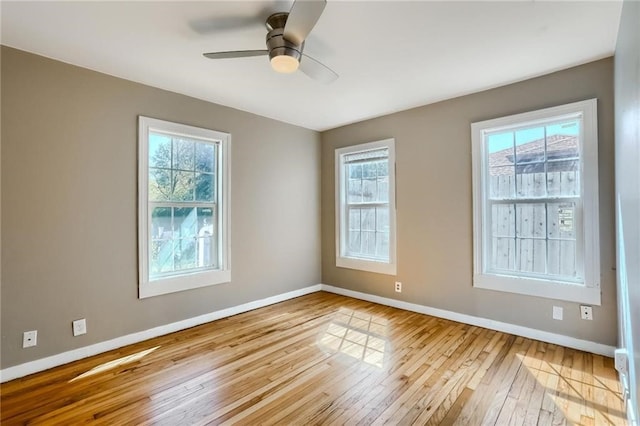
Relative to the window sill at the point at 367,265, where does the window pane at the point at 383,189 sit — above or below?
above

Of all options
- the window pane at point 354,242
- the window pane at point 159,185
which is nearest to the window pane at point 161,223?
the window pane at point 159,185

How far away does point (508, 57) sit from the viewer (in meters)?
2.52

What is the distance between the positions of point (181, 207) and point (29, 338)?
5.21 ft

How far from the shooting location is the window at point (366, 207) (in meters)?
4.02

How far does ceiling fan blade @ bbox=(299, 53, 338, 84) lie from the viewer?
85.0 inches

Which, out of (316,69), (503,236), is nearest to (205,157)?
(316,69)

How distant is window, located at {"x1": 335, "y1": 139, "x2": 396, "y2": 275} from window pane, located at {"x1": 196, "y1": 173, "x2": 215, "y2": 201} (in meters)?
1.84

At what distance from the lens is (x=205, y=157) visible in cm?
355

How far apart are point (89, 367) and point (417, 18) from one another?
3.55 metres

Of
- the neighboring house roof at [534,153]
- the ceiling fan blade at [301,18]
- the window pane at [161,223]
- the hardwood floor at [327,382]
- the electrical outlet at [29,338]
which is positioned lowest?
the hardwood floor at [327,382]

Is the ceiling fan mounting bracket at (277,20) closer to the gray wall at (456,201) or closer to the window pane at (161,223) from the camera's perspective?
the window pane at (161,223)

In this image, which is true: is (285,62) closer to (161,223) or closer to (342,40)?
(342,40)

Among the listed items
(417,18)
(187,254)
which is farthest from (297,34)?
(187,254)

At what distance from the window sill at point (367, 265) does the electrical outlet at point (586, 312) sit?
72.7 inches
